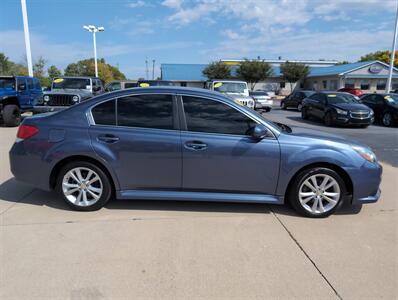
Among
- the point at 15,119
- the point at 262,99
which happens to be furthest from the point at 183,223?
the point at 262,99

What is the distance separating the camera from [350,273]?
296 cm

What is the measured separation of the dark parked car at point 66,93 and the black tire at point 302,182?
23.4ft

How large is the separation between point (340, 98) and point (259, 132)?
12.5 metres

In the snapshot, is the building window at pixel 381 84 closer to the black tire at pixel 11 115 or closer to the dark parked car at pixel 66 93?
the dark parked car at pixel 66 93

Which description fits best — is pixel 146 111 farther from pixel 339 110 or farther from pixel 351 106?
pixel 351 106

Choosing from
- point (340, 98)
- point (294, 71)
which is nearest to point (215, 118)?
point (340, 98)

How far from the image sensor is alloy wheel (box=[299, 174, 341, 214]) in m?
4.07

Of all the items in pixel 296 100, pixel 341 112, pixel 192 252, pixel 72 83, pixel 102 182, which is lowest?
pixel 192 252

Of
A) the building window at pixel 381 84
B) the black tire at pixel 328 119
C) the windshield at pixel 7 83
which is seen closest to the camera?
the windshield at pixel 7 83

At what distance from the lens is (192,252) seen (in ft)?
10.7

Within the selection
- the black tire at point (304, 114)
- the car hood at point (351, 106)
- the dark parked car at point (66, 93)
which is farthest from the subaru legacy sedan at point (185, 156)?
the black tire at point (304, 114)

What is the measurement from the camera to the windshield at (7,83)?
42.9ft

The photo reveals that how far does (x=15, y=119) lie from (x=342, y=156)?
1246cm

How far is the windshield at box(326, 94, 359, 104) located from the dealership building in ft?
103
